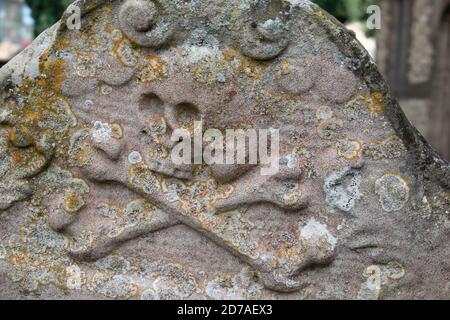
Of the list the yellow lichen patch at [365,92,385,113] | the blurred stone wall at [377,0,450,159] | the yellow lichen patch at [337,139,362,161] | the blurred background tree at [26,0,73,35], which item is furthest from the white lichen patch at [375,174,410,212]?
the blurred stone wall at [377,0,450,159]

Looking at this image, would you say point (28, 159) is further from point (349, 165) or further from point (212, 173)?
point (349, 165)

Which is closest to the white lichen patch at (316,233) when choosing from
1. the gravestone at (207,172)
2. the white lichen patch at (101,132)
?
the gravestone at (207,172)

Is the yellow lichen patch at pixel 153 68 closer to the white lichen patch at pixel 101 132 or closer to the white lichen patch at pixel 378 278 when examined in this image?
the white lichen patch at pixel 101 132

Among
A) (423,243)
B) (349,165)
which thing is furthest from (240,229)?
(423,243)

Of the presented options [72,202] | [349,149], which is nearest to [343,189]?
[349,149]

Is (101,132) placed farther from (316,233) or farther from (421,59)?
(421,59)

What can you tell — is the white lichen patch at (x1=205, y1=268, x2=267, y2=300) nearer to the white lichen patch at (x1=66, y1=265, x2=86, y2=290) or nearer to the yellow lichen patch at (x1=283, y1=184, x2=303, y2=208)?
the yellow lichen patch at (x1=283, y1=184, x2=303, y2=208)
